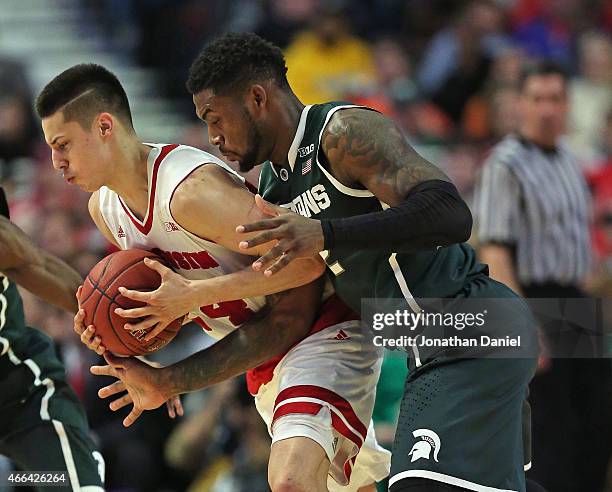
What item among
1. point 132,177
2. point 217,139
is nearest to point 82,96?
point 132,177

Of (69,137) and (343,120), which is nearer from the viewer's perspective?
(343,120)

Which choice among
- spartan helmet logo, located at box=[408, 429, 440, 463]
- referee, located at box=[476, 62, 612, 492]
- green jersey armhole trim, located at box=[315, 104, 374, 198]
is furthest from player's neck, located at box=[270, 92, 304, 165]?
referee, located at box=[476, 62, 612, 492]

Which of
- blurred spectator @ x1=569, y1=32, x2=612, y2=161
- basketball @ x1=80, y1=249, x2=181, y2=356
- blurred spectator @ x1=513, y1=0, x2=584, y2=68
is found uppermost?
basketball @ x1=80, y1=249, x2=181, y2=356

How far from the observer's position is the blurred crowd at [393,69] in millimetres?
10086

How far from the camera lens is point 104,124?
16.1ft

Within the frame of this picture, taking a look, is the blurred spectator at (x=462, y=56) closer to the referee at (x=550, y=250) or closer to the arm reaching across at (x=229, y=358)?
the referee at (x=550, y=250)

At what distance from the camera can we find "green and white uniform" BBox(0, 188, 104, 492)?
210 inches

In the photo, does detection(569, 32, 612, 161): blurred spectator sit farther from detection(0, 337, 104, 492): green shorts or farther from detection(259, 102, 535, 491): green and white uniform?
detection(0, 337, 104, 492): green shorts

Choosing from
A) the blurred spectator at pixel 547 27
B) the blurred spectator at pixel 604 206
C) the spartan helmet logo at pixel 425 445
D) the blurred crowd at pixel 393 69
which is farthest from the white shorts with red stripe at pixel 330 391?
the blurred spectator at pixel 547 27

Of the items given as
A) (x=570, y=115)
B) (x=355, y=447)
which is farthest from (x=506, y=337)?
(x=570, y=115)

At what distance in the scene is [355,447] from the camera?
5.09 m

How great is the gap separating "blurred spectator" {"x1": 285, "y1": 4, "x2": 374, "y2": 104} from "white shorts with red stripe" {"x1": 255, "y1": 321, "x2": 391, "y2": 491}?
6428mm

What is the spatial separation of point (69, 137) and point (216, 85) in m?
0.65

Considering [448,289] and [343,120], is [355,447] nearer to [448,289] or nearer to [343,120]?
[448,289]
